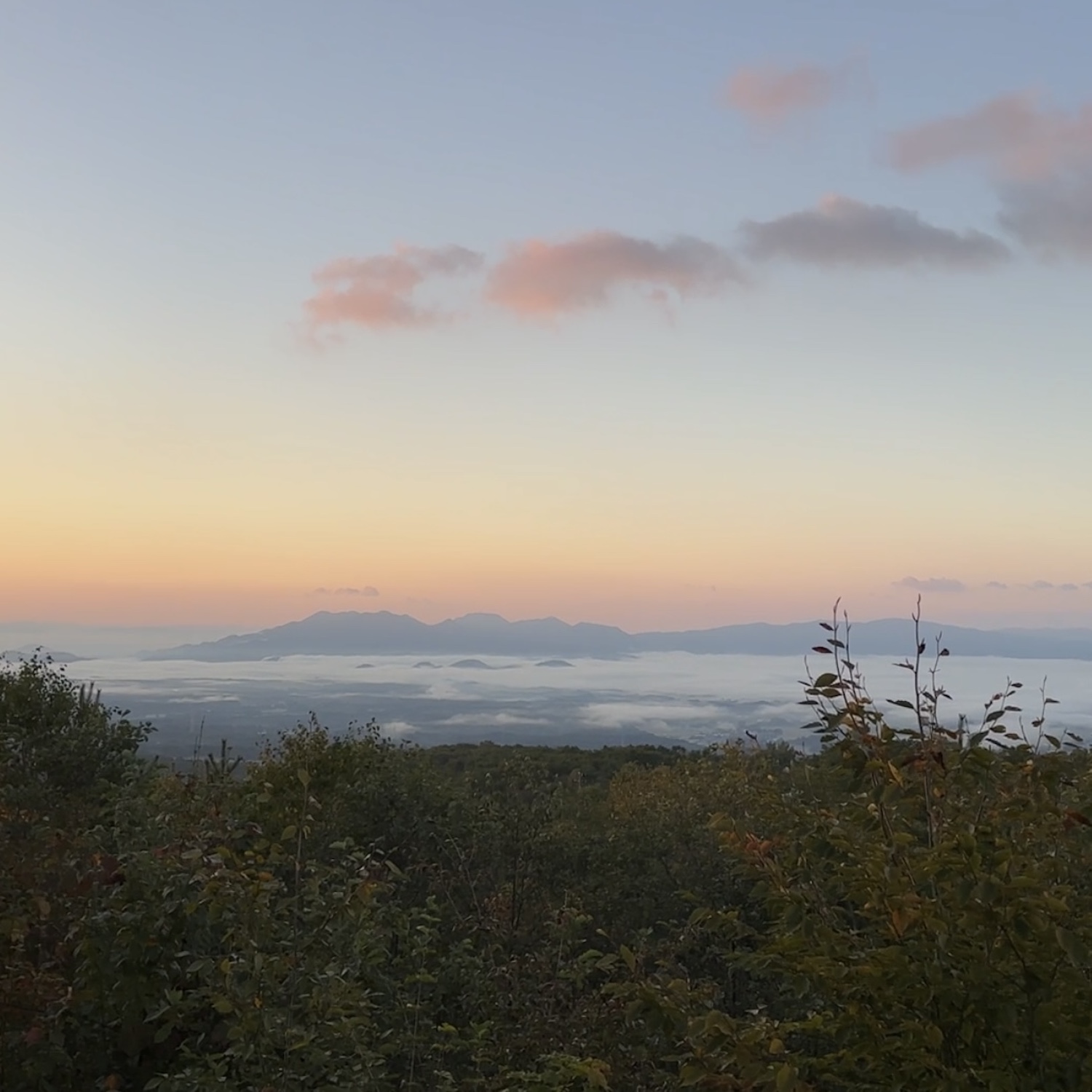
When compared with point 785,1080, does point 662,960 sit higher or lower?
lower

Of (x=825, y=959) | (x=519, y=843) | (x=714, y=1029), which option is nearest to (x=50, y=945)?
(x=714, y=1029)

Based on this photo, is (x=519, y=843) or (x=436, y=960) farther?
(x=519, y=843)

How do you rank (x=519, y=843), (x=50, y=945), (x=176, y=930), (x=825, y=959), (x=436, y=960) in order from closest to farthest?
(x=825, y=959)
(x=176, y=930)
(x=50, y=945)
(x=436, y=960)
(x=519, y=843)

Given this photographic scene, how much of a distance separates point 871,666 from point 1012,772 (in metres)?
0.81

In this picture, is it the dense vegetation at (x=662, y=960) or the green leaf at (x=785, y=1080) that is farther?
the dense vegetation at (x=662, y=960)

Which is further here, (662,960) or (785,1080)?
(662,960)

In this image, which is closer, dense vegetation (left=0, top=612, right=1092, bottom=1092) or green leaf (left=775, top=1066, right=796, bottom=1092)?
green leaf (left=775, top=1066, right=796, bottom=1092)

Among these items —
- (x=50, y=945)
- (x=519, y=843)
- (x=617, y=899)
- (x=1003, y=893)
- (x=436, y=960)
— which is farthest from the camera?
(x=617, y=899)

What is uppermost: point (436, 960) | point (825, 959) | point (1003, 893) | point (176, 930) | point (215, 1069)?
point (1003, 893)

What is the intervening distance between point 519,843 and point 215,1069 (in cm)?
1057

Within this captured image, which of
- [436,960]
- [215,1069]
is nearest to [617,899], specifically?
[436,960]

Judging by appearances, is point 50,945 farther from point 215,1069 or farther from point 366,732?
point 366,732

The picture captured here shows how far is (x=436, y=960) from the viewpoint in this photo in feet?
34.0

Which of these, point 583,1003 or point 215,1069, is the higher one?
point 215,1069
